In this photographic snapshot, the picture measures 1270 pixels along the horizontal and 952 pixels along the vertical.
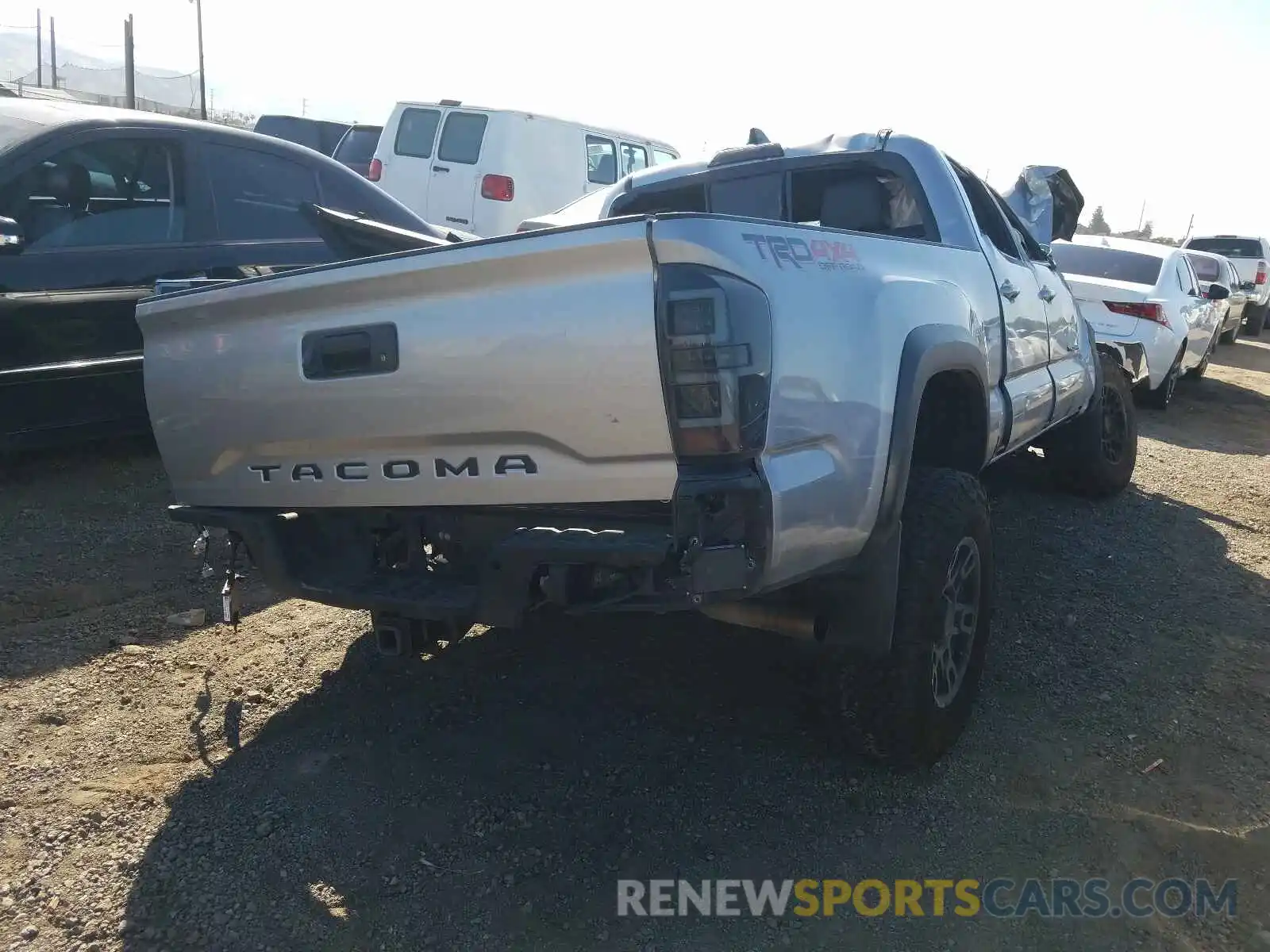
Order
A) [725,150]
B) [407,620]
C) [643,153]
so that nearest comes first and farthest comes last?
[407,620]
[725,150]
[643,153]

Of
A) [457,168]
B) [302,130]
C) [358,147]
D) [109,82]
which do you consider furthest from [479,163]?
[109,82]

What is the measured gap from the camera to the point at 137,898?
2455 mm

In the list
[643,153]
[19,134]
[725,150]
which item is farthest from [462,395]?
[643,153]

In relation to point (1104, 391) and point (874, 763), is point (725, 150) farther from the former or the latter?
point (1104, 391)

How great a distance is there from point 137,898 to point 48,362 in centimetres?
304

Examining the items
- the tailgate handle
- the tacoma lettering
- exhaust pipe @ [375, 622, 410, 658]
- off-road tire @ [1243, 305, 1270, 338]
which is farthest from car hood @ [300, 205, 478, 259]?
off-road tire @ [1243, 305, 1270, 338]

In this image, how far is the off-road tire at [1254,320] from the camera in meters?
20.4

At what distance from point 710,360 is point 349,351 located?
3.23 feet

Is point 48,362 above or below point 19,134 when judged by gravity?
below

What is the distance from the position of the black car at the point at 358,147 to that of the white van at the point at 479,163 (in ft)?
10.2

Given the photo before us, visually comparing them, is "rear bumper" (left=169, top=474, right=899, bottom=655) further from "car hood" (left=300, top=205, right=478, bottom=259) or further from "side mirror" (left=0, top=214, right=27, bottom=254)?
"side mirror" (left=0, top=214, right=27, bottom=254)

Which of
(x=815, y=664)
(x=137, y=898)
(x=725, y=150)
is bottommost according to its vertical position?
(x=137, y=898)

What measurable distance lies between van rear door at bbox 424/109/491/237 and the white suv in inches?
628

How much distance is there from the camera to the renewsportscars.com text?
8.23 feet
